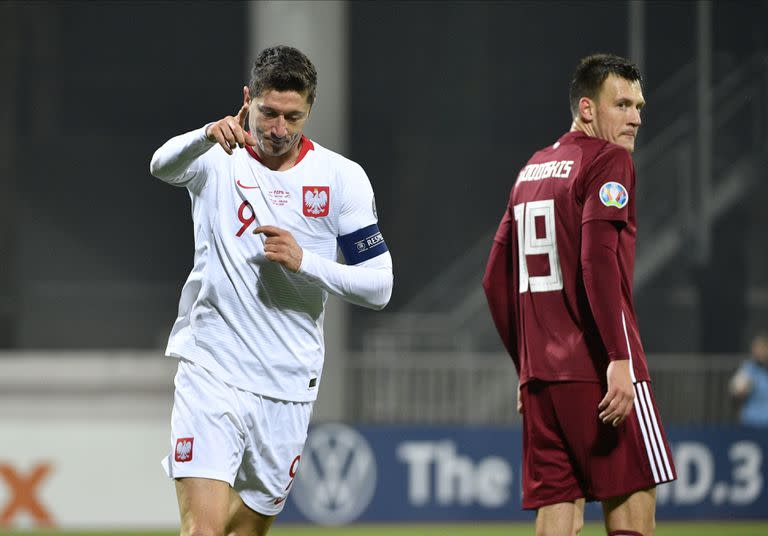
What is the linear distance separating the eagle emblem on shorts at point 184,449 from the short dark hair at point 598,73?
5.02 ft

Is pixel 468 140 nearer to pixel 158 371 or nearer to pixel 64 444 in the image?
pixel 158 371

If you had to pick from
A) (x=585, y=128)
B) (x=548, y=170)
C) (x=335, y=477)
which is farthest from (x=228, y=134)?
(x=335, y=477)

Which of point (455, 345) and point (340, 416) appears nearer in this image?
point (340, 416)

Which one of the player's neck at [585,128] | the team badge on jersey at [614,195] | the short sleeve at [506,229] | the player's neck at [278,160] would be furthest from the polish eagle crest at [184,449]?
the player's neck at [585,128]

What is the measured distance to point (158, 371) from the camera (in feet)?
34.2

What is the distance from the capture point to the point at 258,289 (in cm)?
360

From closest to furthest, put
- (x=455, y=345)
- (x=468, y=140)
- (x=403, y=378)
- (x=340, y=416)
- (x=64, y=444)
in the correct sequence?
(x=64, y=444) → (x=340, y=416) → (x=403, y=378) → (x=455, y=345) → (x=468, y=140)

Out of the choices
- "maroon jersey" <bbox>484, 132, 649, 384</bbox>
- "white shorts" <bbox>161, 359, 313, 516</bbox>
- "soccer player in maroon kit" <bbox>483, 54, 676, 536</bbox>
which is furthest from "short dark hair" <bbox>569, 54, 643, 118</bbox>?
"white shorts" <bbox>161, 359, 313, 516</bbox>

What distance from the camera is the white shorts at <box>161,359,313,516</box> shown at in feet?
11.5

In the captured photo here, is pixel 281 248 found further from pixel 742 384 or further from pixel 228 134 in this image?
pixel 742 384

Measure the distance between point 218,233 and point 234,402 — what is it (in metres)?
0.49

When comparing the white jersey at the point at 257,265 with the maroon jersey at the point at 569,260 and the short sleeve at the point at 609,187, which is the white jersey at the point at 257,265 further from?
the short sleeve at the point at 609,187

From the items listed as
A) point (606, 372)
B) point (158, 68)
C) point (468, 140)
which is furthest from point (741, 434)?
point (158, 68)

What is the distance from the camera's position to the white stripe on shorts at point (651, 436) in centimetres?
364
